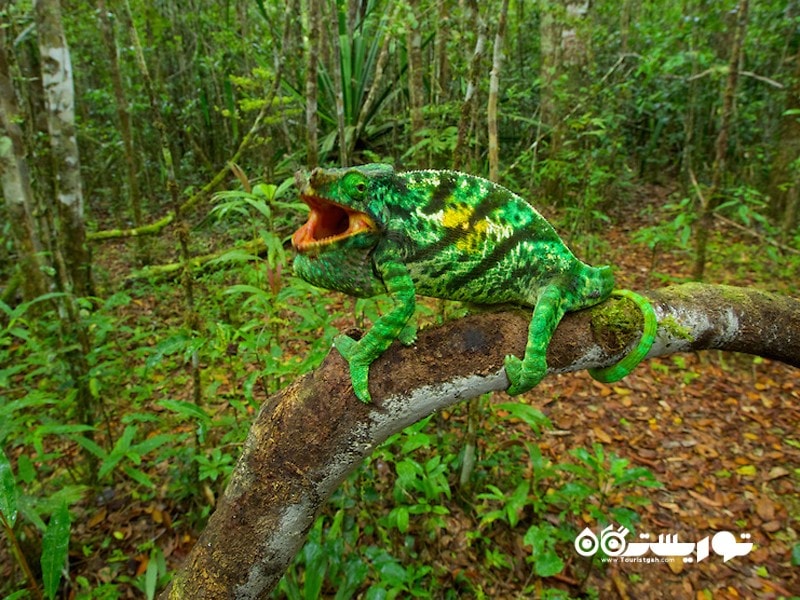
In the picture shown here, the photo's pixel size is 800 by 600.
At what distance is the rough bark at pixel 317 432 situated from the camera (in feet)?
5.32

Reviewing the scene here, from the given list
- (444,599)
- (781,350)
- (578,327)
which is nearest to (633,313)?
(578,327)

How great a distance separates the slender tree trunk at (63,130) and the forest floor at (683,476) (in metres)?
2.33

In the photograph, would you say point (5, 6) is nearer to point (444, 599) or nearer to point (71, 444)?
point (71, 444)

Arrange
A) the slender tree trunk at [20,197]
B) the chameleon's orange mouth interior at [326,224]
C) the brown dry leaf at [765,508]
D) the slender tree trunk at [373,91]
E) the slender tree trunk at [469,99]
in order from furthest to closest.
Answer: the slender tree trunk at [373,91], the slender tree trunk at [20,197], the brown dry leaf at [765,508], the slender tree trunk at [469,99], the chameleon's orange mouth interior at [326,224]

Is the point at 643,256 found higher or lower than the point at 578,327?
lower

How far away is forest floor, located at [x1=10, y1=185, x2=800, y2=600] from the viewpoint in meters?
3.12

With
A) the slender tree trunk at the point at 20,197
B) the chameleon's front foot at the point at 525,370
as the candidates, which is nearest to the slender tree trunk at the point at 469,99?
the chameleon's front foot at the point at 525,370

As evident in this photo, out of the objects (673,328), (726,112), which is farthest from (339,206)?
(726,112)

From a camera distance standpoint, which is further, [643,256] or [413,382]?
[643,256]

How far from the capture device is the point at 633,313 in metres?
1.90

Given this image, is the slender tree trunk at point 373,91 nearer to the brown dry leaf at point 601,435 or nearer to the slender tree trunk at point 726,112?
the slender tree trunk at point 726,112

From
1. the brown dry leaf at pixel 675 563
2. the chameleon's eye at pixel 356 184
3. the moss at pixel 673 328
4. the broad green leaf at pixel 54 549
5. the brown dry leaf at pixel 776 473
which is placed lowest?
the brown dry leaf at pixel 675 563

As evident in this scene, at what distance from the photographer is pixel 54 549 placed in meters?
1.82

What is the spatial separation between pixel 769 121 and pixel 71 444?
33.2 ft
